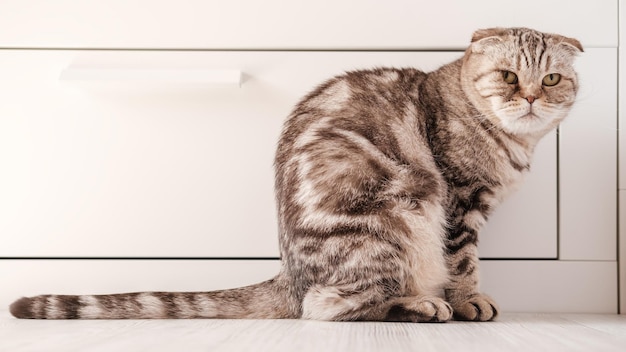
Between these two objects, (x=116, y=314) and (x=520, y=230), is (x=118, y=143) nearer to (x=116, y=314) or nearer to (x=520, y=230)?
(x=116, y=314)

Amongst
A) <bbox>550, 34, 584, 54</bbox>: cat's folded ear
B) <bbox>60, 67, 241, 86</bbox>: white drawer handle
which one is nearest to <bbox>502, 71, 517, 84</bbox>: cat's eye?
<bbox>550, 34, 584, 54</bbox>: cat's folded ear

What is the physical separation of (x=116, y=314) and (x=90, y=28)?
80 cm

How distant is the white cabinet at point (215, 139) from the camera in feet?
6.59

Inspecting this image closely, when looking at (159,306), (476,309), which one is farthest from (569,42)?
(159,306)

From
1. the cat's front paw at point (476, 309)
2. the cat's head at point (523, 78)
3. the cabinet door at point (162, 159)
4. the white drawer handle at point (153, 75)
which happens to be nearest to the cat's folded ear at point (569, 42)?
the cat's head at point (523, 78)

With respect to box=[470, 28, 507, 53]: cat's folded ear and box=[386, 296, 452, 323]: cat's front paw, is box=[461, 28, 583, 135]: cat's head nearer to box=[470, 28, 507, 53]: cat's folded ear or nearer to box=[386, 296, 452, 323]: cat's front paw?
box=[470, 28, 507, 53]: cat's folded ear

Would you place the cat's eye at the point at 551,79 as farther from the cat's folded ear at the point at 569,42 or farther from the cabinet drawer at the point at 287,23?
the cabinet drawer at the point at 287,23

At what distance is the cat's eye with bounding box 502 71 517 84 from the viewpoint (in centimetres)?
183

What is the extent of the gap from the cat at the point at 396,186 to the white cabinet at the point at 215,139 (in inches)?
6.6

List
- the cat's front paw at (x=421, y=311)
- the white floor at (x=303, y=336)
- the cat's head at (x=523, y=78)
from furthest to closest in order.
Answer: the cat's head at (x=523, y=78) → the cat's front paw at (x=421, y=311) → the white floor at (x=303, y=336)

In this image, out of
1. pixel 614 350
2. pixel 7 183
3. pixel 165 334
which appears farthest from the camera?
pixel 7 183

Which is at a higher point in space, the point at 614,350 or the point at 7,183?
the point at 7,183

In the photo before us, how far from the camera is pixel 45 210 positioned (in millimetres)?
2016

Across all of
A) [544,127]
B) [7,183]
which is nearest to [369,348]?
[544,127]
